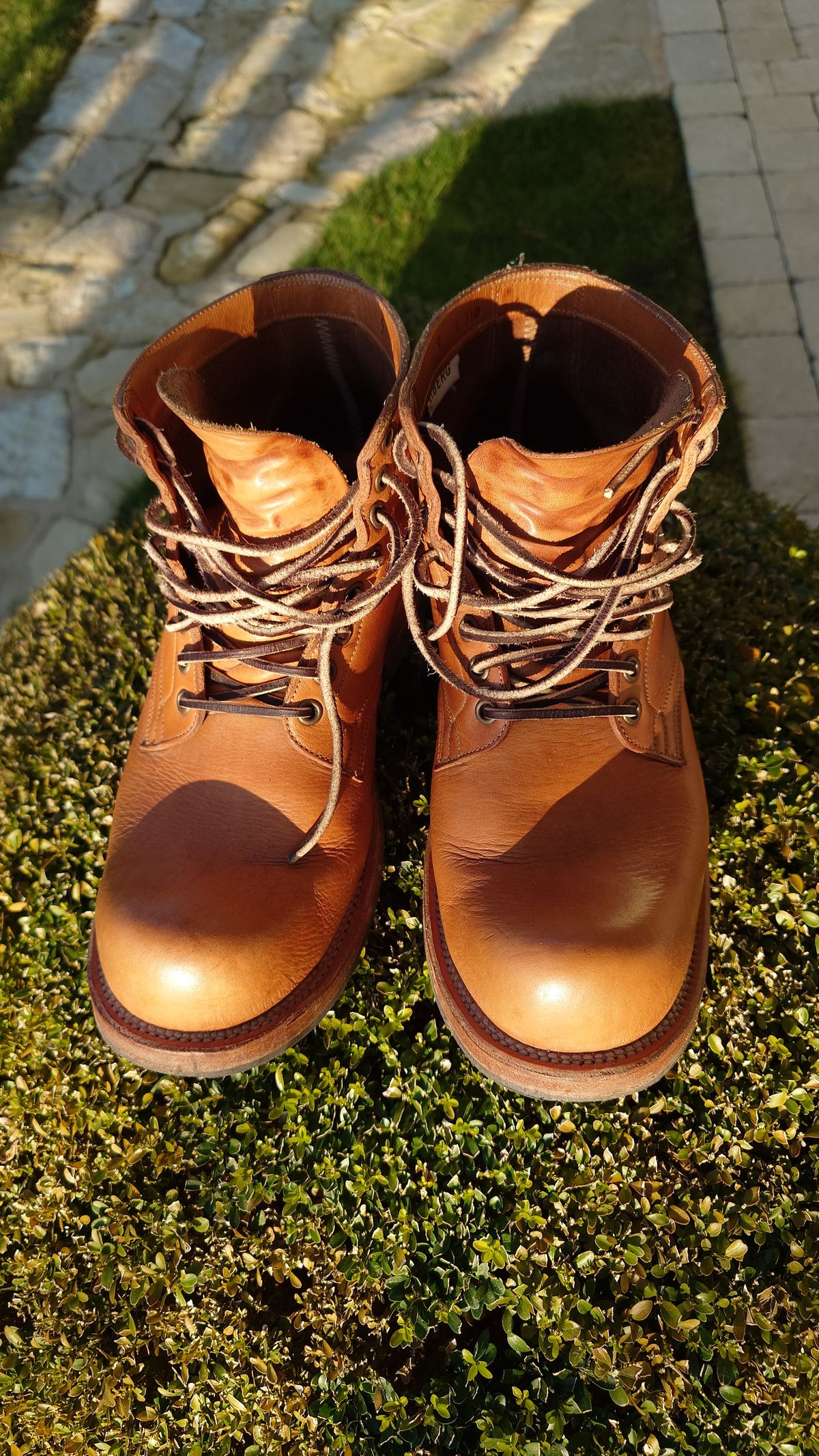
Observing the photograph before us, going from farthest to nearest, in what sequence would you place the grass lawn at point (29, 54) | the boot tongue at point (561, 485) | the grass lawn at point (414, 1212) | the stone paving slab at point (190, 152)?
the grass lawn at point (29, 54)
the stone paving slab at point (190, 152)
the grass lawn at point (414, 1212)
the boot tongue at point (561, 485)

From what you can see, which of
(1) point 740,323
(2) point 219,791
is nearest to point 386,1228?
(2) point 219,791

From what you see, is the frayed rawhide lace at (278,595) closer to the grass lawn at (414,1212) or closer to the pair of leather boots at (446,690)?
the pair of leather boots at (446,690)

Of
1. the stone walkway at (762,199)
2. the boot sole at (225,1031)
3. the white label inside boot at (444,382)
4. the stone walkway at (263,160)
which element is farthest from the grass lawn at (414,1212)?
the stone walkway at (263,160)

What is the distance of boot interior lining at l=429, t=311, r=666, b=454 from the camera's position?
5.78 feet

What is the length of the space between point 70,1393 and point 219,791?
1102mm

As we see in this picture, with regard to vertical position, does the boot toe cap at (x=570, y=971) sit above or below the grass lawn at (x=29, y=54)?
below

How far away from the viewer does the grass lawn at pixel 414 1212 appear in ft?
5.21

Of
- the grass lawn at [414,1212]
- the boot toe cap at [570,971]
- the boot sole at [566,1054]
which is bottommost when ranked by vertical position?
the grass lawn at [414,1212]

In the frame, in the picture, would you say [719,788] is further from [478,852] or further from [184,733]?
[184,733]

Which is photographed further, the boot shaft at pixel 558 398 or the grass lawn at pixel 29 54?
the grass lawn at pixel 29 54

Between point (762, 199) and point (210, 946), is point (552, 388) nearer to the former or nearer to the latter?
point (210, 946)

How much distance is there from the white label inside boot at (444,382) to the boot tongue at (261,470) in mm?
274

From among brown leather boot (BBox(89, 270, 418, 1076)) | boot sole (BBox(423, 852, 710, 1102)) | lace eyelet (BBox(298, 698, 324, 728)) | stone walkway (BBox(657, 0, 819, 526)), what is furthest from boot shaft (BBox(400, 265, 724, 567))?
stone walkway (BBox(657, 0, 819, 526))

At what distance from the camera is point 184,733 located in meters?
1.83
